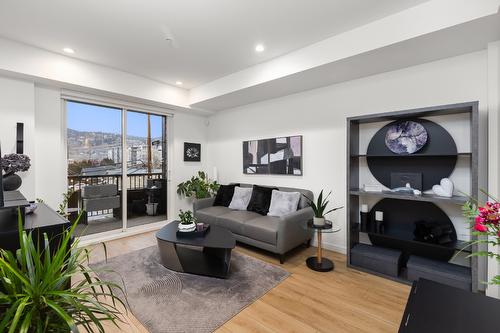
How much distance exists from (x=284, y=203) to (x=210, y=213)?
4.03ft

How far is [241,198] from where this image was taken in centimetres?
405

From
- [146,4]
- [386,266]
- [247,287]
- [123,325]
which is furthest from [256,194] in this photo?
[146,4]

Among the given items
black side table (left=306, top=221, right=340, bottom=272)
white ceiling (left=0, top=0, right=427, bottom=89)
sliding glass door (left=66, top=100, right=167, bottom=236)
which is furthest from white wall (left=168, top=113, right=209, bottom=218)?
black side table (left=306, top=221, right=340, bottom=272)

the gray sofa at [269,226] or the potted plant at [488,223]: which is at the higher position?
the potted plant at [488,223]

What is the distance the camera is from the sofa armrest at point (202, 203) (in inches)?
160

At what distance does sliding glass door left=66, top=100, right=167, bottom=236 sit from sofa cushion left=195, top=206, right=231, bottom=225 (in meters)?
1.21

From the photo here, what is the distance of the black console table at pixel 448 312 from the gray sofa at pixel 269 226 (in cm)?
177

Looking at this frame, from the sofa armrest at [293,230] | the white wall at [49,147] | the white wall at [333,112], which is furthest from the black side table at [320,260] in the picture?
the white wall at [49,147]

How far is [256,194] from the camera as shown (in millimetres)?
3863

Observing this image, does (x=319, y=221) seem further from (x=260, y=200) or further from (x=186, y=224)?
(x=186, y=224)

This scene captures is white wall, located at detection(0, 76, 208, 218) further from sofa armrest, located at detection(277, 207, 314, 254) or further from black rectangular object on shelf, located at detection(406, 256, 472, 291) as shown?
black rectangular object on shelf, located at detection(406, 256, 472, 291)

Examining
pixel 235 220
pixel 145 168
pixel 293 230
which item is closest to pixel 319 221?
pixel 293 230

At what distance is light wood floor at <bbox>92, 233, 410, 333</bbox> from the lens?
184 centimetres

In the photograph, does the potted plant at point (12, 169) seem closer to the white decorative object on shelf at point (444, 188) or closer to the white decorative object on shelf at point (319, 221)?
the white decorative object on shelf at point (319, 221)
